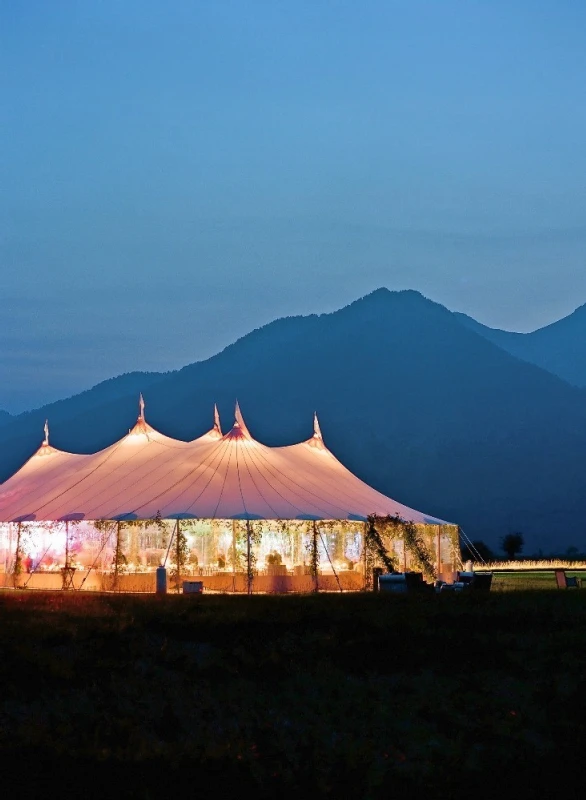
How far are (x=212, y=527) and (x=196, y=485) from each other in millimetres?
1530

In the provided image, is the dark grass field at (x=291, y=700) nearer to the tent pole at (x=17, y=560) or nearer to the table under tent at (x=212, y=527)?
the table under tent at (x=212, y=527)

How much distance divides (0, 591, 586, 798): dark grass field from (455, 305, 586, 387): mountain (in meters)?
153

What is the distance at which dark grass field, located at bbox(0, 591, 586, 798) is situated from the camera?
885 centimetres

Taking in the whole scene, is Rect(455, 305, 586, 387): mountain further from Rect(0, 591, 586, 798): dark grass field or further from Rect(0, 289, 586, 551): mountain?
Rect(0, 591, 586, 798): dark grass field

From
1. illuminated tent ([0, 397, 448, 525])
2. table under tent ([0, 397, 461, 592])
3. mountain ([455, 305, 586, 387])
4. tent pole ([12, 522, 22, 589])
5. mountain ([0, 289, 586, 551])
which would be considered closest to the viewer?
table under tent ([0, 397, 461, 592])

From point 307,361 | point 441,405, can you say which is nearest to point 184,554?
point 441,405

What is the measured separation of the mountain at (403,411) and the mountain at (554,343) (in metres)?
12.1

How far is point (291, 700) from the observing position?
11000 millimetres

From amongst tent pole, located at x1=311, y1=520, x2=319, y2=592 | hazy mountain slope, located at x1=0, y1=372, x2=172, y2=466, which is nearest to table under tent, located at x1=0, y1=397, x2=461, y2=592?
tent pole, located at x1=311, y1=520, x2=319, y2=592

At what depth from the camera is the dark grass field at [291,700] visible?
8.85 m

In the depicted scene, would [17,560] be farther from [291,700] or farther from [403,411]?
[403,411]

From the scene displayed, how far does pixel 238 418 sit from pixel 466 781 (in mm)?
14949

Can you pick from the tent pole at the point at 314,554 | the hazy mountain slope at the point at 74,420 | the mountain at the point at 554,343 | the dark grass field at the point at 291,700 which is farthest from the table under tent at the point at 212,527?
the mountain at the point at 554,343

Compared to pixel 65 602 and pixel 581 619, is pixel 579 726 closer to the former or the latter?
pixel 581 619
